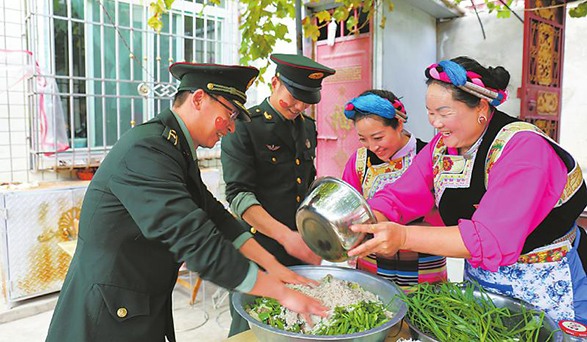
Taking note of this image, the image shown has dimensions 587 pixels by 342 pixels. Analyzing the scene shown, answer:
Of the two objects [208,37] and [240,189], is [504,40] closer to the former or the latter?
[208,37]

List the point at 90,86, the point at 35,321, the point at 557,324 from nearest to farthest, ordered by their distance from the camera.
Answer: the point at 557,324
the point at 35,321
the point at 90,86

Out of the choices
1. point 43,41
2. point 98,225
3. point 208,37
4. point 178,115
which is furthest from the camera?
point 208,37

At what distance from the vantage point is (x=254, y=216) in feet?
6.64

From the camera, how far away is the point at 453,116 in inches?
56.6

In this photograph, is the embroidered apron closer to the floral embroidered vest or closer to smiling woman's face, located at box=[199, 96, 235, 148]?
the floral embroidered vest

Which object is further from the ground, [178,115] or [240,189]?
[178,115]

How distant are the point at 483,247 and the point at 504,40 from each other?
4002 millimetres

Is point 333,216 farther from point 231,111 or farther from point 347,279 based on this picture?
point 231,111

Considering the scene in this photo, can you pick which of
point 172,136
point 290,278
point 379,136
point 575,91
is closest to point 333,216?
point 290,278

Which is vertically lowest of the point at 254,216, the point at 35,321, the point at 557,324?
the point at 35,321

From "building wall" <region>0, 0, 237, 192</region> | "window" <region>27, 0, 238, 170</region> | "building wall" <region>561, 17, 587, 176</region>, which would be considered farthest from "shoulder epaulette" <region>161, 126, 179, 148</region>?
"building wall" <region>561, 17, 587, 176</region>

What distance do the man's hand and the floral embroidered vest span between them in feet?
1.99

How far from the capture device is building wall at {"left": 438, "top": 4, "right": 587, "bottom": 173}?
450 cm

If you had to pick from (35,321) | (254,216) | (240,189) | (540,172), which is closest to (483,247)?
(540,172)
